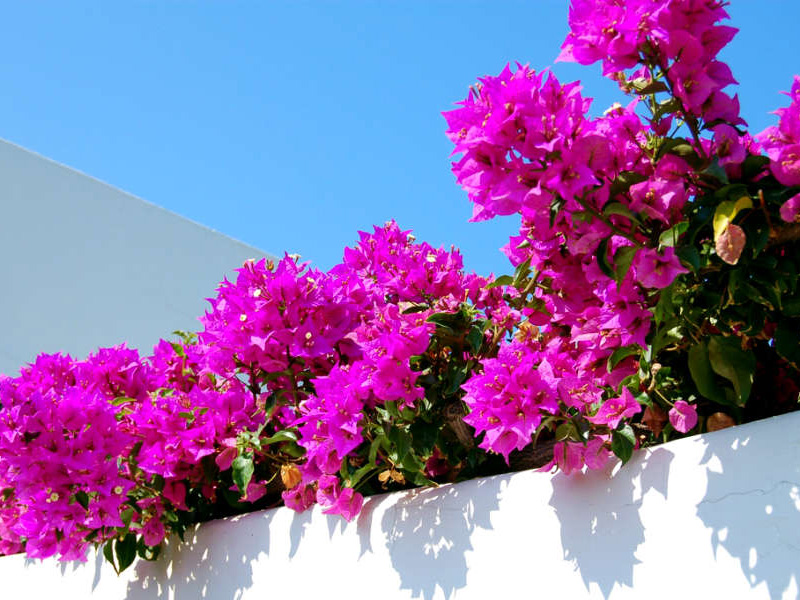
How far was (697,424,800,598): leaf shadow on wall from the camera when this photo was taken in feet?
2.72

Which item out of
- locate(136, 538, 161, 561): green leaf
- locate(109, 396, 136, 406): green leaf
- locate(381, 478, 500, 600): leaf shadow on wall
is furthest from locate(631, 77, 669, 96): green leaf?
locate(136, 538, 161, 561): green leaf

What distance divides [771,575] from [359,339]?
2.16 ft

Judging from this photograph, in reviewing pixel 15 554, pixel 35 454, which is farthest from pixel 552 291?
pixel 15 554

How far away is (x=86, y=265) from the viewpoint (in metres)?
5.08

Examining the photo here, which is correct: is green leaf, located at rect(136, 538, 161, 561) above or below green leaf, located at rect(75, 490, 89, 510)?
below

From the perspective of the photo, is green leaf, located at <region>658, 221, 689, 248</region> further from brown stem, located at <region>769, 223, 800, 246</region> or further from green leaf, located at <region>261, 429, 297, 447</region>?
green leaf, located at <region>261, 429, 297, 447</region>

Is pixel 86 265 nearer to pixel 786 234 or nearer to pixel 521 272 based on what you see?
pixel 521 272

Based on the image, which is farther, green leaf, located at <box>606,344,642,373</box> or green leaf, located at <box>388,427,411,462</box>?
green leaf, located at <box>388,427,411,462</box>

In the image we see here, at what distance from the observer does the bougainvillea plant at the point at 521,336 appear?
3.02 feet

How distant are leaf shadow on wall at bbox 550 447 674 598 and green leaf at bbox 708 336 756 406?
0.11 m

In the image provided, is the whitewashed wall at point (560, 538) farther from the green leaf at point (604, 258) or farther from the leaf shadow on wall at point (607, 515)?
the green leaf at point (604, 258)

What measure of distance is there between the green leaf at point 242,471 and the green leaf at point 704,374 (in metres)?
0.76

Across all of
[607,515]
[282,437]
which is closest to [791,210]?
[607,515]

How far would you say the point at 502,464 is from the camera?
51.3 inches
